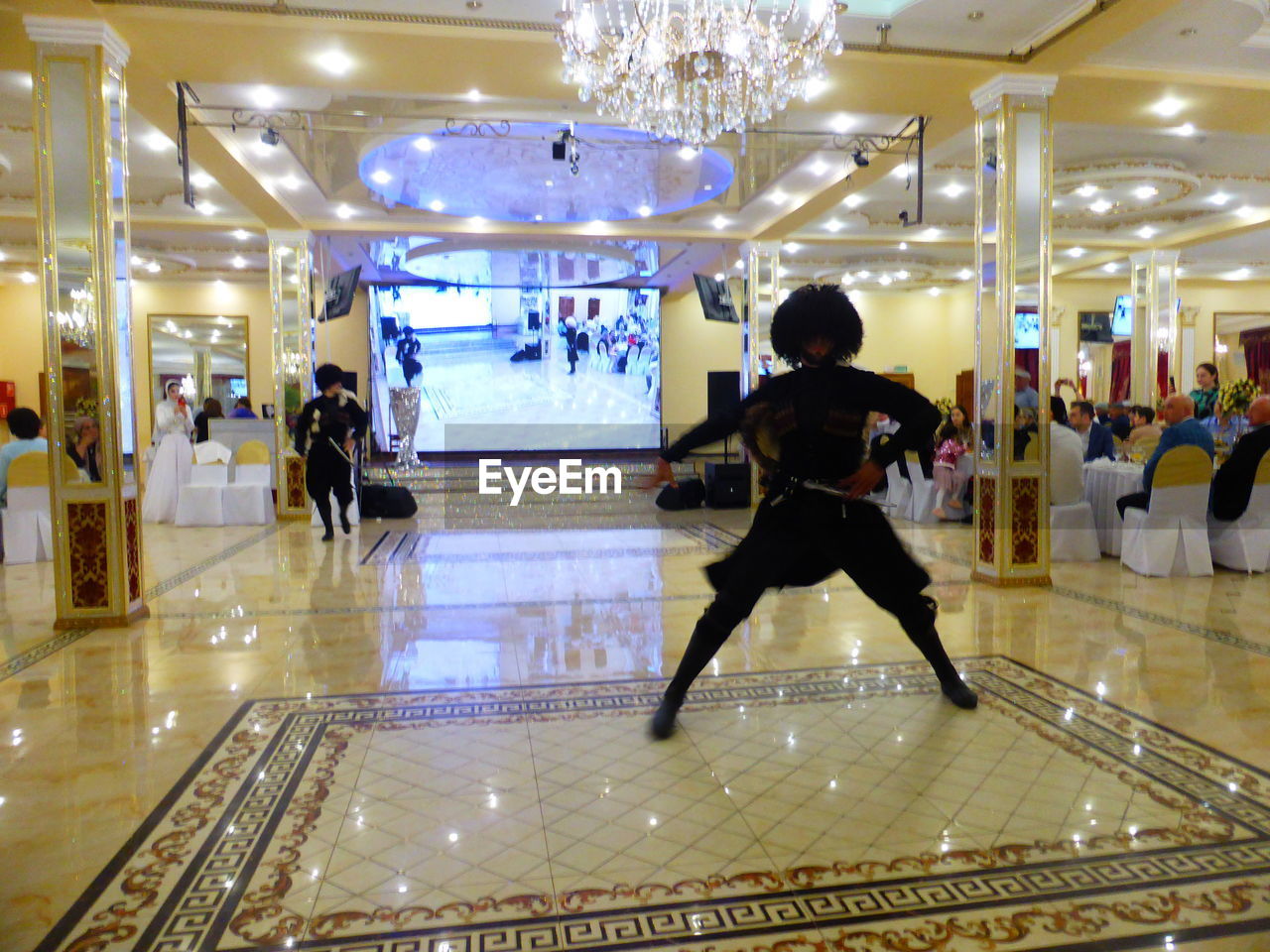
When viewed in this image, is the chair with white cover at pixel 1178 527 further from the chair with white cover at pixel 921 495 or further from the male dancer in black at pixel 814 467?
the male dancer in black at pixel 814 467

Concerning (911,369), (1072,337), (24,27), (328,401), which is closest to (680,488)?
(328,401)

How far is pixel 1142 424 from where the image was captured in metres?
8.64

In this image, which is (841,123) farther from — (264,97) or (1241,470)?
(264,97)

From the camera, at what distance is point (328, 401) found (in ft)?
23.4

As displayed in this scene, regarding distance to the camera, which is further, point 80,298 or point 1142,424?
point 1142,424

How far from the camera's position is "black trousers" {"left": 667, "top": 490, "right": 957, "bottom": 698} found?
2.80 meters

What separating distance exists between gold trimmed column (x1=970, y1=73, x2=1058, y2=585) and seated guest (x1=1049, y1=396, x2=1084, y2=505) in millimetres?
598

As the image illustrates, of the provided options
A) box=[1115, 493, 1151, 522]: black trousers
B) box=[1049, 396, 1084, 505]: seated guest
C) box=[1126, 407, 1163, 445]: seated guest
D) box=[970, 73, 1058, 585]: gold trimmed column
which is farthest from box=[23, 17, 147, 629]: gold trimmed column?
box=[1126, 407, 1163, 445]: seated guest

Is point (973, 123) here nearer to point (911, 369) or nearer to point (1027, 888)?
point (1027, 888)

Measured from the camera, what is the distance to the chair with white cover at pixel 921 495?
346 inches

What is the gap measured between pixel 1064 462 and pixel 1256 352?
12.5 metres

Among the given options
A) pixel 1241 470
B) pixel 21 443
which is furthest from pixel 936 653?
pixel 21 443

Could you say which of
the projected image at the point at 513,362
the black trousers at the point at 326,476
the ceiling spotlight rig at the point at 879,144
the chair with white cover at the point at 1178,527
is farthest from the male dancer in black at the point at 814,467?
the projected image at the point at 513,362

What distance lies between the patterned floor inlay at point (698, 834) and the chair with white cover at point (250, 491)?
21.5 feet
